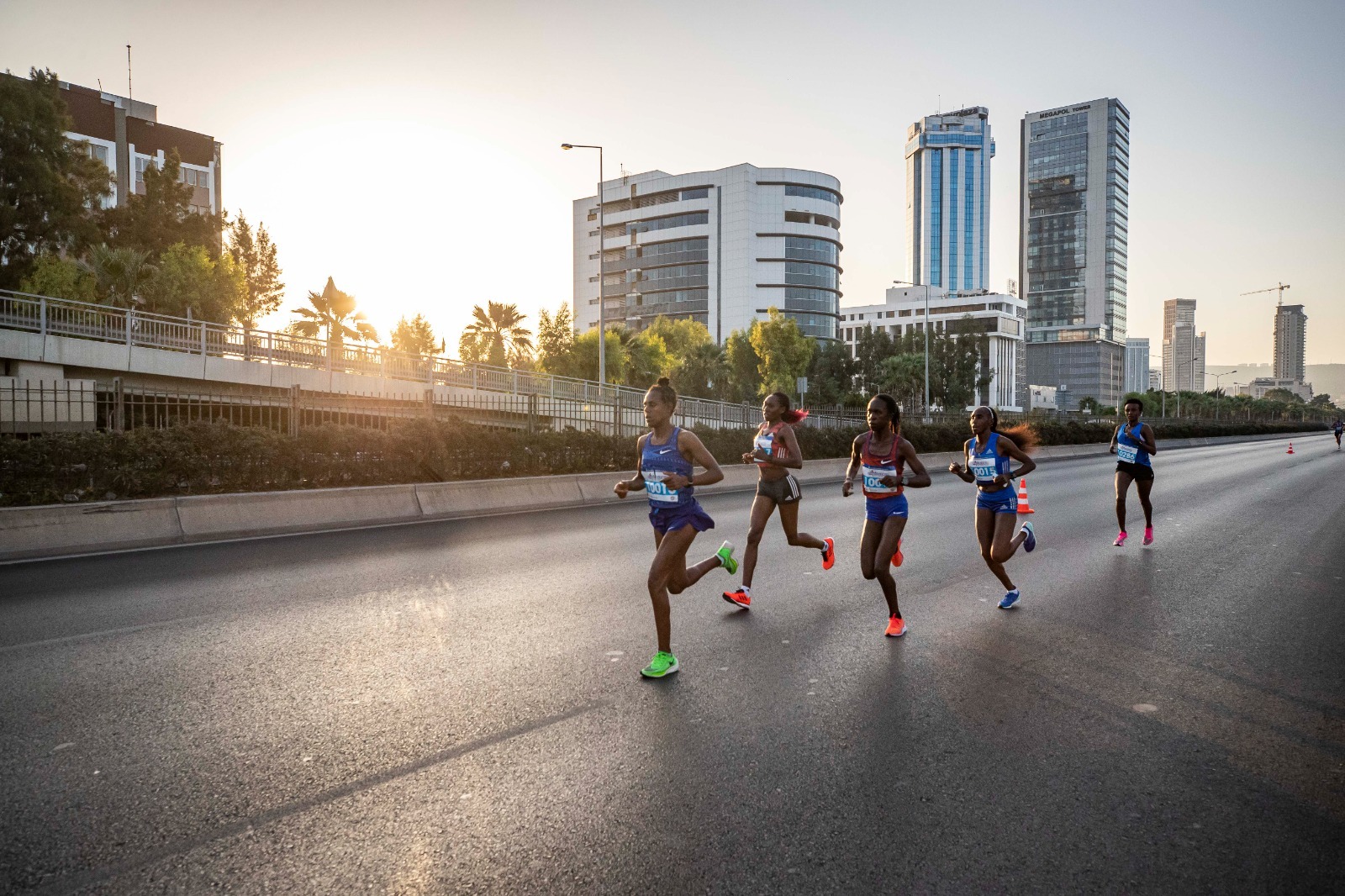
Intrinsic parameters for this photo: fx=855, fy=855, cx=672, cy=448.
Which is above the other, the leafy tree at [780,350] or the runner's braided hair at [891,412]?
the leafy tree at [780,350]

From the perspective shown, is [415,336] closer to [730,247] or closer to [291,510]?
[730,247]

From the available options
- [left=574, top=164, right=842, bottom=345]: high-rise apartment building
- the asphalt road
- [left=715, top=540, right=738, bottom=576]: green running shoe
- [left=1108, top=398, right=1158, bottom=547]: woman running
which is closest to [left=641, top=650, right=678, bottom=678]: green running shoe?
the asphalt road

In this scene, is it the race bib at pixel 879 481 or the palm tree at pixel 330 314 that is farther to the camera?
the palm tree at pixel 330 314

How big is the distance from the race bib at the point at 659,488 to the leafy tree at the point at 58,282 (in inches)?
1412

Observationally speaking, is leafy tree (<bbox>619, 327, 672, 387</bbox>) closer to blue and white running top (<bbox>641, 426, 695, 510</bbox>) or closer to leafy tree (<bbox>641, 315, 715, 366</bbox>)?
leafy tree (<bbox>641, 315, 715, 366</bbox>)

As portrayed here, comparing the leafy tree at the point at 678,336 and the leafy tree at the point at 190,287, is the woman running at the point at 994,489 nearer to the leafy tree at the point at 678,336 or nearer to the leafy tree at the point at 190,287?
the leafy tree at the point at 190,287

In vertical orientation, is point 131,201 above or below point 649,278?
below

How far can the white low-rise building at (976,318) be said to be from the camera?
17200 centimetres

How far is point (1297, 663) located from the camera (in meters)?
5.74

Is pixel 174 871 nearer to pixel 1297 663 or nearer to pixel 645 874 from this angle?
pixel 645 874

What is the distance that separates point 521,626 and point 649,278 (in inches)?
4721

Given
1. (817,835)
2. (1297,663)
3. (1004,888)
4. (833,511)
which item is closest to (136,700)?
(817,835)

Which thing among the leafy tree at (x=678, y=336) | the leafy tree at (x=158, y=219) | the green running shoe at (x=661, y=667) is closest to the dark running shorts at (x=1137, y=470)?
the green running shoe at (x=661, y=667)

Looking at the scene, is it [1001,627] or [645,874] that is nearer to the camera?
[645,874]
